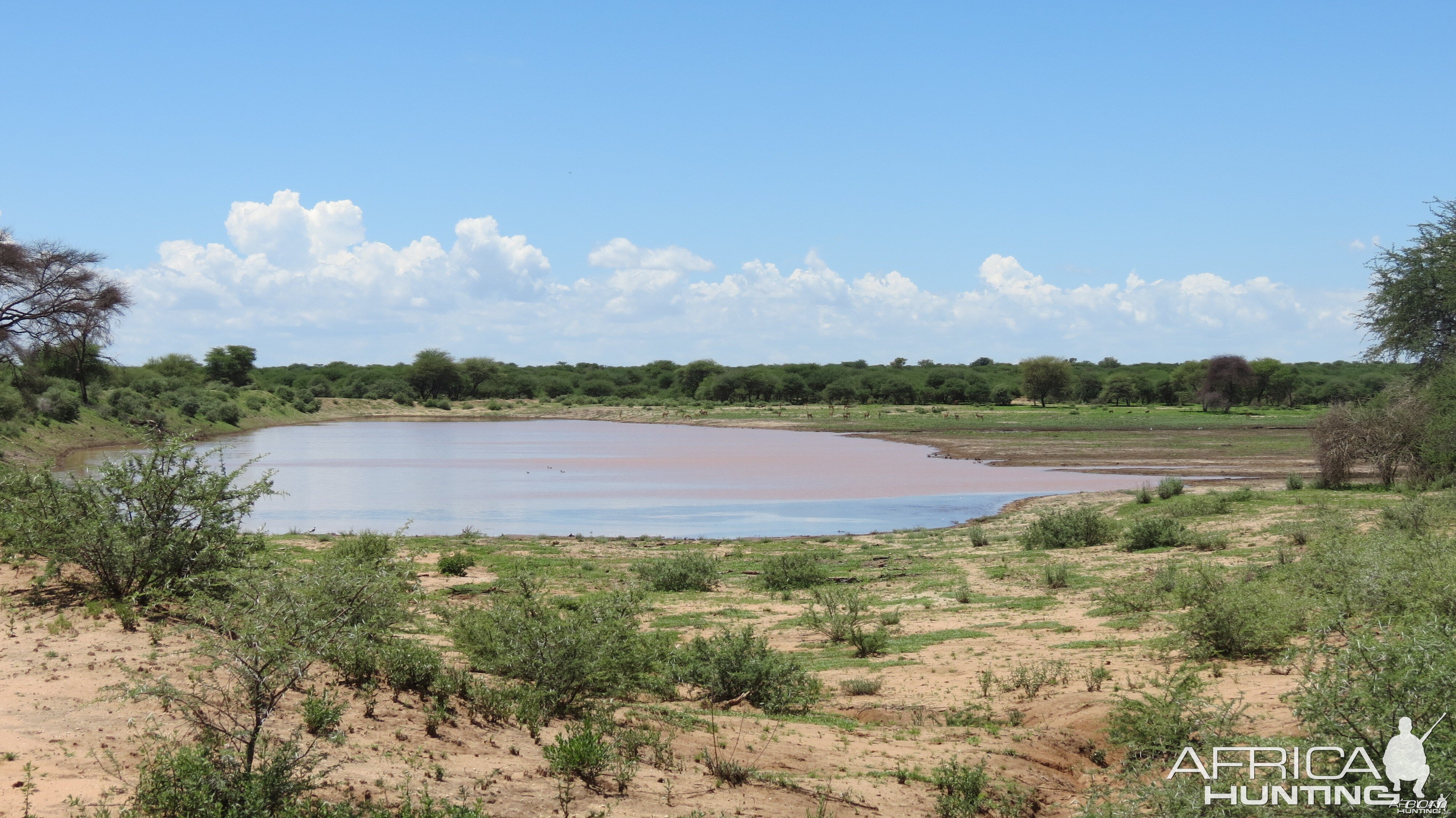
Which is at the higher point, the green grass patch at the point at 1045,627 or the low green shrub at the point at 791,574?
the green grass patch at the point at 1045,627

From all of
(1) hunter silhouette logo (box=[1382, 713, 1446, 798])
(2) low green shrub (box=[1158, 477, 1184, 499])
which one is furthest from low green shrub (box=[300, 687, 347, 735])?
(2) low green shrub (box=[1158, 477, 1184, 499])

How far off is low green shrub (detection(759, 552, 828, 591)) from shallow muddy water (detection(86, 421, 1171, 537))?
24.1 feet

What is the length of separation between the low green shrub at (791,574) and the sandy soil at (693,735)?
172 inches

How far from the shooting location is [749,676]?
9.15 m

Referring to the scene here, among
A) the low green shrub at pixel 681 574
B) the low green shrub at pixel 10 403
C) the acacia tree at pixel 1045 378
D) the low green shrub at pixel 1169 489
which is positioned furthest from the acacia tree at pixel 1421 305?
the acacia tree at pixel 1045 378

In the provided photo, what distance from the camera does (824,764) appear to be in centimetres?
711

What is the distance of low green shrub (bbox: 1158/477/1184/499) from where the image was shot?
2641cm

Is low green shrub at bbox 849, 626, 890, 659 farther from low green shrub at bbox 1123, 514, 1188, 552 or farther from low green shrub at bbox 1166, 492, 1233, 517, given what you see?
low green shrub at bbox 1166, 492, 1233, 517

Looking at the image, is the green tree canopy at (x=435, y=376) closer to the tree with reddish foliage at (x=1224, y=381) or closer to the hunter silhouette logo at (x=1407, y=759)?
the tree with reddish foliage at (x=1224, y=381)

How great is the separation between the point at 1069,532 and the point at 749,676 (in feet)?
42.0

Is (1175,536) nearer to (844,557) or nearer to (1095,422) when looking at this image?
(844,557)

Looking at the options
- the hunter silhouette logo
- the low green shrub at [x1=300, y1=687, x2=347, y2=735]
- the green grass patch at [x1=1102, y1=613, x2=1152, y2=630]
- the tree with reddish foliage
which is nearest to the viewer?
the hunter silhouette logo

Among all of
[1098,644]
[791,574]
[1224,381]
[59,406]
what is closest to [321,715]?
[1098,644]

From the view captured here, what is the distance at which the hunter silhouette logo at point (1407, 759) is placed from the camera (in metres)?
5.03
